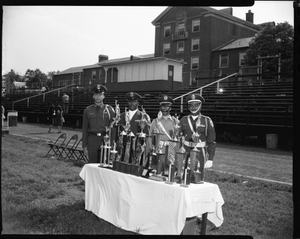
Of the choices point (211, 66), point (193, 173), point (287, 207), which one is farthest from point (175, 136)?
point (211, 66)

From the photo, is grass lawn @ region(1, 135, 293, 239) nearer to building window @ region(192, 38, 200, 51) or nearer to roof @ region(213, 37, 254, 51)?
roof @ region(213, 37, 254, 51)

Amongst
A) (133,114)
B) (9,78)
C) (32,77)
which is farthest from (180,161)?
(32,77)

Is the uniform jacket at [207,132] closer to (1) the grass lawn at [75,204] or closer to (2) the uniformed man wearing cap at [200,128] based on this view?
(2) the uniformed man wearing cap at [200,128]

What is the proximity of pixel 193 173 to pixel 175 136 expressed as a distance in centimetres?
67

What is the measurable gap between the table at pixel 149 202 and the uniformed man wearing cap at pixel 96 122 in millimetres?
1025

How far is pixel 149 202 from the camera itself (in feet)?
12.6

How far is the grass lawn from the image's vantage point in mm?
4234

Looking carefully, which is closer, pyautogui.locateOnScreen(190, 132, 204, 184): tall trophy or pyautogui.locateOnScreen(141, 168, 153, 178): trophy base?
pyautogui.locateOnScreen(190, 132, 204, 184): tall trophy

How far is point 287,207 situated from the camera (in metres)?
5.44

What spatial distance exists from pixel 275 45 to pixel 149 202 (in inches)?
990

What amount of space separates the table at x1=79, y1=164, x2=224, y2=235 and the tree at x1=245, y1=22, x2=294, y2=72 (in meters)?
22.8

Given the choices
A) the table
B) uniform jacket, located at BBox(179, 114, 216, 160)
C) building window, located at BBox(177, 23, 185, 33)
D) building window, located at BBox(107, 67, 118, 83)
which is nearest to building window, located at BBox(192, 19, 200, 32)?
building window, located at BBox(177, 23, 185, 33)

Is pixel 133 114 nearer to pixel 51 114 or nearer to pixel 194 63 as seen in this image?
pixel 51 114

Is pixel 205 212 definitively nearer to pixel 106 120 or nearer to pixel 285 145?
pixel 106 120
